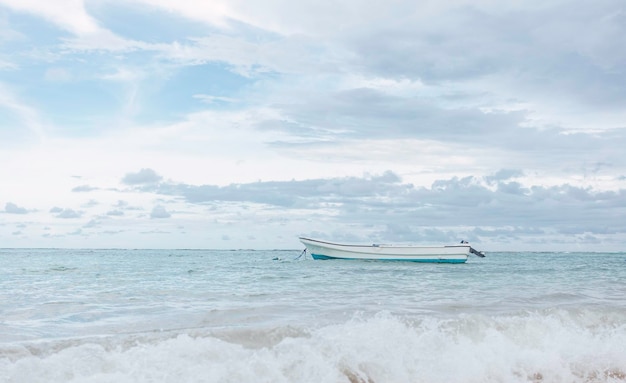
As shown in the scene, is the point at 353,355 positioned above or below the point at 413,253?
above

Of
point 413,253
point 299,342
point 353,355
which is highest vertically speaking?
point 299,342

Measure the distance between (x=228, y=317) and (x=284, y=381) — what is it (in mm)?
5444

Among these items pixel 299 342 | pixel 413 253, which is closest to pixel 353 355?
pixel 299 342

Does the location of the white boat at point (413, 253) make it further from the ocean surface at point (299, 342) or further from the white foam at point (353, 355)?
the white foam at point (353, 355)

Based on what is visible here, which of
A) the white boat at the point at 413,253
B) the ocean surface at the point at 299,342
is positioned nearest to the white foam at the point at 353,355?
the ocean surface at the point at 299,342

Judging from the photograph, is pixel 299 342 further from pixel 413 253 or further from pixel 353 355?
pixel 413 253

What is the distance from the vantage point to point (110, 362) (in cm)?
807

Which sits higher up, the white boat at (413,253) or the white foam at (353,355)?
the white foam at (353,355)

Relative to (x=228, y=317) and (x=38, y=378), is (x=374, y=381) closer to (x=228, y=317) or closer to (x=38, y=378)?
(x=38, y=378)

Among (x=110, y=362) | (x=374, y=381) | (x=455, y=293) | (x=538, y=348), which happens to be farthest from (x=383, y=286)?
(x=110, y=362)

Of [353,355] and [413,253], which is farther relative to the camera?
[413,253]

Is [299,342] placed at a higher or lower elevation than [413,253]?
higher

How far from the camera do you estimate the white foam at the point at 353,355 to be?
7980mm

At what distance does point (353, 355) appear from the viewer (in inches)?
356
